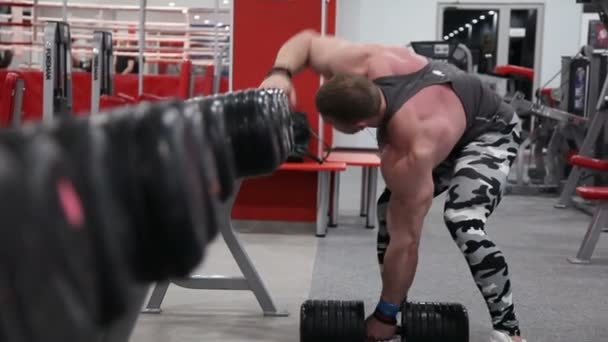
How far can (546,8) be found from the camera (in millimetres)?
10852

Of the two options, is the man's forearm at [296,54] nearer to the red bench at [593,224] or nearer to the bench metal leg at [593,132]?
the red bench at [593,224]

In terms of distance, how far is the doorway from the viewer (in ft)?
35.9

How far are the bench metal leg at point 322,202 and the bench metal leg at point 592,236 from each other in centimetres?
162

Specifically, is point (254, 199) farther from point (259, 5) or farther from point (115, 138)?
point (115, 138)

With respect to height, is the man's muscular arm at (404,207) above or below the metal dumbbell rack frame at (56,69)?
below

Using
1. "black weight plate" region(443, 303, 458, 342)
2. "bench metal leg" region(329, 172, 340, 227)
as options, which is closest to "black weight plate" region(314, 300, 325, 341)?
"black weight plate" region(443, 303, 458, 342)

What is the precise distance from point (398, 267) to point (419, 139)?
0.46 meters

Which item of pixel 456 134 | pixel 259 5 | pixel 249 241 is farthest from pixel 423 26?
pixel 456 134

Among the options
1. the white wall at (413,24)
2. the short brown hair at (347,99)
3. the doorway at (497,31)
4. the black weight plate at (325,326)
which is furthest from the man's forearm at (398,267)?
the doorway at (497,31)

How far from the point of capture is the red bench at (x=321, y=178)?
474cm

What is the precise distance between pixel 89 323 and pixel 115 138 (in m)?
0.17

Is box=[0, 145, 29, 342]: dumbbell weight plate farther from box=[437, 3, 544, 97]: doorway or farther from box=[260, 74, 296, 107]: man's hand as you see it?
box=[437, 3, 544, 97]: doorway

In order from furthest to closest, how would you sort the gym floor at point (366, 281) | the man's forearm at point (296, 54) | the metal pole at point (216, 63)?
the metal pole at point (216, 63) < the gym floor at point (366, 281) < the man's forearm at point (296, 54)

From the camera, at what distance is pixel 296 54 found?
8.34 ft
